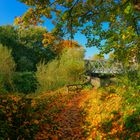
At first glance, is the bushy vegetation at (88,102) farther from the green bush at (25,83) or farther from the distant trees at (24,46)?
the distant trees at (24,46)

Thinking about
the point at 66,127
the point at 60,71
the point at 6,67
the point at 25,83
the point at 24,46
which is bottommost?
the point at 66,127

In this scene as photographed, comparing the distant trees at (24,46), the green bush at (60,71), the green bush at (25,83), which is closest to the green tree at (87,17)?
the green bush at (60,71)

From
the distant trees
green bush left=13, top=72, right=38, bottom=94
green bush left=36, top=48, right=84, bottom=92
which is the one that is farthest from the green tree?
the distant trees

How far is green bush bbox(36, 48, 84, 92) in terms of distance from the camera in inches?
1092

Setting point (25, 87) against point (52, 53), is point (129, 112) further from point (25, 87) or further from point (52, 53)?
point (52, 53)

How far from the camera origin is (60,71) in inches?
1165

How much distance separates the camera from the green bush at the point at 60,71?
27734mm

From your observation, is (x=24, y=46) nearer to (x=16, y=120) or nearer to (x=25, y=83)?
(x=25, y=83)

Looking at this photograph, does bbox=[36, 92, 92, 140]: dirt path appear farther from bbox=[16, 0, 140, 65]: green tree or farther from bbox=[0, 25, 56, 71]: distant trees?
bbox=[0, 25, 56, 71]: distant trees

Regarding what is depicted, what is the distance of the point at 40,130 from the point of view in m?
9.74

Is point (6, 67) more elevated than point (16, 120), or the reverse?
point (6, 67)

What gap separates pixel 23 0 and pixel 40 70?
753 inches

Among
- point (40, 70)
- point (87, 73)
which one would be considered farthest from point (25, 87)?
point (87, 73)

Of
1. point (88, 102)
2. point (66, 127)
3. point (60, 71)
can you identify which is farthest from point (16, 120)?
point (60, 71)
